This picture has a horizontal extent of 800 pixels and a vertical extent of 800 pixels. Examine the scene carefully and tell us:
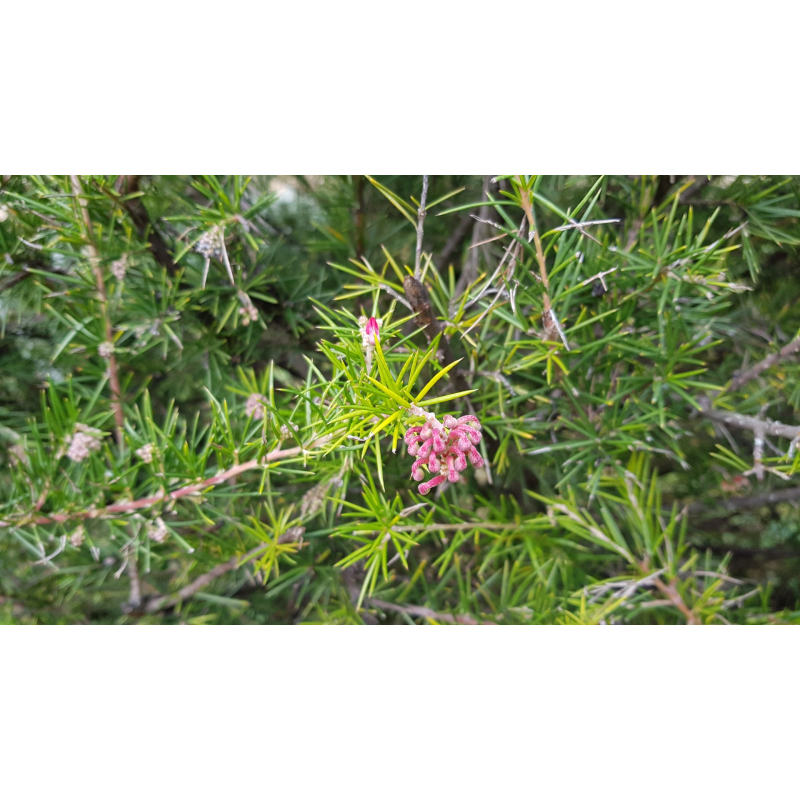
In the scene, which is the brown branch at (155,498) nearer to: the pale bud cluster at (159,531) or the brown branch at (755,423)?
the pale bud cluster at (159,531)

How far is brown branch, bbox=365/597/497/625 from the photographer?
364 millimetres

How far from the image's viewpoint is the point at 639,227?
0.36 metres

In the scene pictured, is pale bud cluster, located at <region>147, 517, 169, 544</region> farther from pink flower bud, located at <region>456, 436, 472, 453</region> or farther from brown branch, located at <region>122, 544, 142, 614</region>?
pink flower bud, located at <region>456, 436, 472, 453</region>

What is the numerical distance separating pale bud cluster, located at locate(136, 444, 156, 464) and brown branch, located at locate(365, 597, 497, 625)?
179mm

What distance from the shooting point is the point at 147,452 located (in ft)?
1.08

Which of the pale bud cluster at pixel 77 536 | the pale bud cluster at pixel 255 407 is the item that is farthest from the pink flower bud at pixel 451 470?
the pale bud cluster at pixel 77 536

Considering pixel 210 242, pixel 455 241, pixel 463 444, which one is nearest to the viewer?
pixel 463 444

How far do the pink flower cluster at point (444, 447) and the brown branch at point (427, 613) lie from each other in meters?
0.20

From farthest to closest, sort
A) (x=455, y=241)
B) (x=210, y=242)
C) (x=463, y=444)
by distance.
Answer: (x=455, y=241) < (x=210, y=242) < (x=463, y=444)

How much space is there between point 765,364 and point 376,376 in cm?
28

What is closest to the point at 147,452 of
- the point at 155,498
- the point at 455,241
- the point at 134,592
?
the point at 155,498

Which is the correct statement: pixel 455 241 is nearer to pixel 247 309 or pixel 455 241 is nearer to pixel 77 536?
pixel 247 309

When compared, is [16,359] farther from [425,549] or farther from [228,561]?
[425,549]

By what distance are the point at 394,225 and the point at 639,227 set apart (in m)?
0.18
